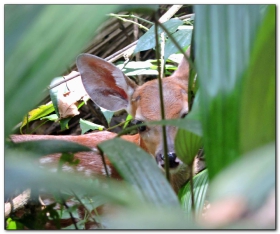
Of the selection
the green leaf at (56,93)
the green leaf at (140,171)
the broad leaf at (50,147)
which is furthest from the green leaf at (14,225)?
the green leaf at (56,93)

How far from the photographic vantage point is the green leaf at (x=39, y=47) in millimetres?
788

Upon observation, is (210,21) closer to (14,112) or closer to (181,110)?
(14,112)

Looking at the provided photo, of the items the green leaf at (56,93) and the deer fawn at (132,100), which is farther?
the green leaf at (56,93)

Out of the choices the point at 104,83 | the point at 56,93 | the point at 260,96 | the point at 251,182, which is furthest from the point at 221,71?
the point at 56,93

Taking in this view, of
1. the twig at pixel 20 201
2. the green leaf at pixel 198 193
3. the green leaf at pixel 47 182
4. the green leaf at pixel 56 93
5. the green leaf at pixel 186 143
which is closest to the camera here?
the green leaf at pixel 47 182

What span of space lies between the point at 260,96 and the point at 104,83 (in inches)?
56.1

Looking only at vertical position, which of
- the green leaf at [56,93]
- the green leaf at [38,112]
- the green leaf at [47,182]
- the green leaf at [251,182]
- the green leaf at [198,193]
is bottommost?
the green leaf at [198,193]

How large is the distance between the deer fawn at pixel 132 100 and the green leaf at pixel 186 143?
0.87 meters

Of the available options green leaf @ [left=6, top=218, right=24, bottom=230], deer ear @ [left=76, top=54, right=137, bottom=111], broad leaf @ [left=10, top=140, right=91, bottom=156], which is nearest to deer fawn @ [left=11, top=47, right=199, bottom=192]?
deer ear @ [left=76, top=54, right=137, bottom=111]

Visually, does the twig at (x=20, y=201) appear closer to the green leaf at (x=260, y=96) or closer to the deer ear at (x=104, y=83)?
the green leaf at (x=260, y=96)

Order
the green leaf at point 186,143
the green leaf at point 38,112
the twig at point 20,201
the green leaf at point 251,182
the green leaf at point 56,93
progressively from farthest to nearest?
the green leaf at point 38,112
the green leaf at point 56,93
the twig at point 20,201
the green leaf at point 186,143
the green leaf at point 251,182

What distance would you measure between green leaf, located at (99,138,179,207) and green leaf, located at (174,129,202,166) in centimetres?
11

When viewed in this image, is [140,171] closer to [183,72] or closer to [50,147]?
[50,147]

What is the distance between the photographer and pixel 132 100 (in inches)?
91.0
